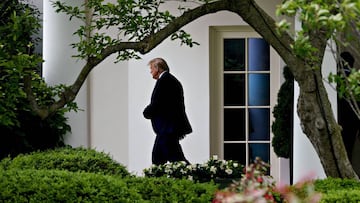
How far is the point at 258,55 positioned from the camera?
38.8ft

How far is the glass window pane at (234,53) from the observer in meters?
11.8

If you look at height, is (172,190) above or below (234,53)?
below

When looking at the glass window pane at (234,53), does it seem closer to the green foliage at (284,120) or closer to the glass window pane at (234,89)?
the glass window pane at (234,89)

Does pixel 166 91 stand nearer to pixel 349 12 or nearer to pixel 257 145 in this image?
pixel 257 145

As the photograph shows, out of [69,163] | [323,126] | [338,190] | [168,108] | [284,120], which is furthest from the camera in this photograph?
[284,120]

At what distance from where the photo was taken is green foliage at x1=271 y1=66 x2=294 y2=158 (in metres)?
10.6

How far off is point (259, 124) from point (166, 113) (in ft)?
8.20

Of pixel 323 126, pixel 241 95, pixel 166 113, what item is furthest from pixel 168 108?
pixel 323 126

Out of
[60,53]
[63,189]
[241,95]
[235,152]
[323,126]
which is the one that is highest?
[60,53]

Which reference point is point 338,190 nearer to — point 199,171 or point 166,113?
point 199,171

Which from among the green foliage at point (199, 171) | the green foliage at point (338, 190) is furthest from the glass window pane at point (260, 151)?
the green foliage at point (338, 190)

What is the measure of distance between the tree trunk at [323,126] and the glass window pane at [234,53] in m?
4.96

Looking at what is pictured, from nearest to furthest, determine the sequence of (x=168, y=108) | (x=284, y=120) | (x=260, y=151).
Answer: (x=168, y=108)
(x=284, y=120)
(x=260, y=151)

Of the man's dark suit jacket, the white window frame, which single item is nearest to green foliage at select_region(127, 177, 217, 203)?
the man's dark suit jacket
